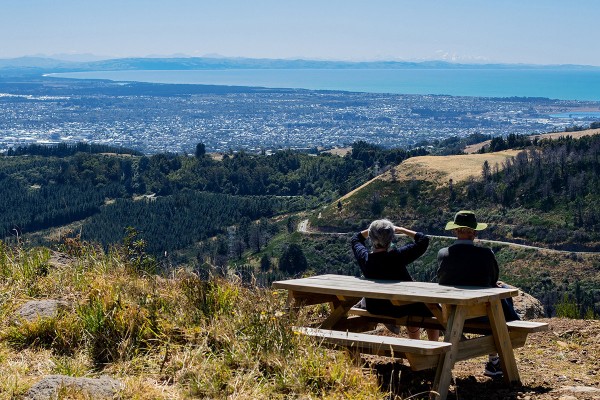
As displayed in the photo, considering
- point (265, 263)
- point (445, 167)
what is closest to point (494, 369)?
point (265, 263)

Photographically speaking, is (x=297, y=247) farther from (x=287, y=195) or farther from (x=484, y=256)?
(x=484, y=256)

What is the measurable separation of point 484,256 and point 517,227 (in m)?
59.4

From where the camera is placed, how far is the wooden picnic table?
4.52 m

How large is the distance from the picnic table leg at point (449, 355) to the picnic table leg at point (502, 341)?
0.84ft

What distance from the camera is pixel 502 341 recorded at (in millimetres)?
4863

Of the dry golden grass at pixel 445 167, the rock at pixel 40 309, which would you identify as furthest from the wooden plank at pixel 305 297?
the dry golden grass at pixel 445 167

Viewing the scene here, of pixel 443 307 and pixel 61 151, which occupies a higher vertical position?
pixel 443 307

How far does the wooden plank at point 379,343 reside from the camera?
14.4 feet

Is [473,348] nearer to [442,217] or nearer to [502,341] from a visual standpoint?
[502,341]

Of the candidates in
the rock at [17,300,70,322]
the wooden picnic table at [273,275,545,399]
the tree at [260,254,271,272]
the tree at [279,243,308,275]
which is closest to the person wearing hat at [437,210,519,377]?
the wooden picnic table at [273,275,545,399]

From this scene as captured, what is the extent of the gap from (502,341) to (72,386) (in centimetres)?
251

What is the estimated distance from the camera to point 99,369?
4.52m

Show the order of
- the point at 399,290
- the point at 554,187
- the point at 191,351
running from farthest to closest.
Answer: the point at 554,187 → the point at 399,290 → the point at 191,351

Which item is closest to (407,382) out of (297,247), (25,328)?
(25,328)
